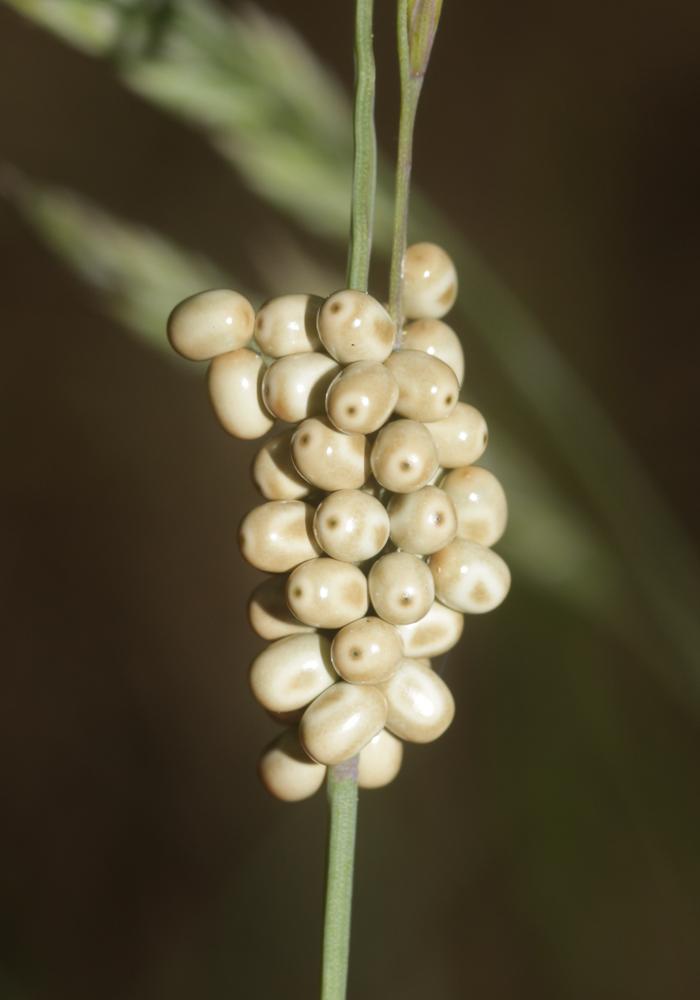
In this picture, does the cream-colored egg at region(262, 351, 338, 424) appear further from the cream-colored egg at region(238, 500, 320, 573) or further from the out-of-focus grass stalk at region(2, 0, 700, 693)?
the out-of-focus grass stalk at region(2, 0, 700, 693)

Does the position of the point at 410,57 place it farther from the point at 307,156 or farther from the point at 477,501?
the point at 307,156

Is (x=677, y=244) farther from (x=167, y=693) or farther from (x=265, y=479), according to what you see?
(x=265, y=479)

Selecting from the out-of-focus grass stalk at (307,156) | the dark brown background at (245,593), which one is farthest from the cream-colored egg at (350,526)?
the dark brown background at (245,593)

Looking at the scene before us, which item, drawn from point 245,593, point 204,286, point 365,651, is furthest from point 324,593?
point 245,593

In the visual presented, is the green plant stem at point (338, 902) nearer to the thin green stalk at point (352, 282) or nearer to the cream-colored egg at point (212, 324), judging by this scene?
the thin green stalk at point (352, 282)

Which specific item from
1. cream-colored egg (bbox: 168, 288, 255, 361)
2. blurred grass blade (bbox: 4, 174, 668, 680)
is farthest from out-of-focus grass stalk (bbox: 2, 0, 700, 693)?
cream-colored egg (bbox: 168, 288, 255, 361)
